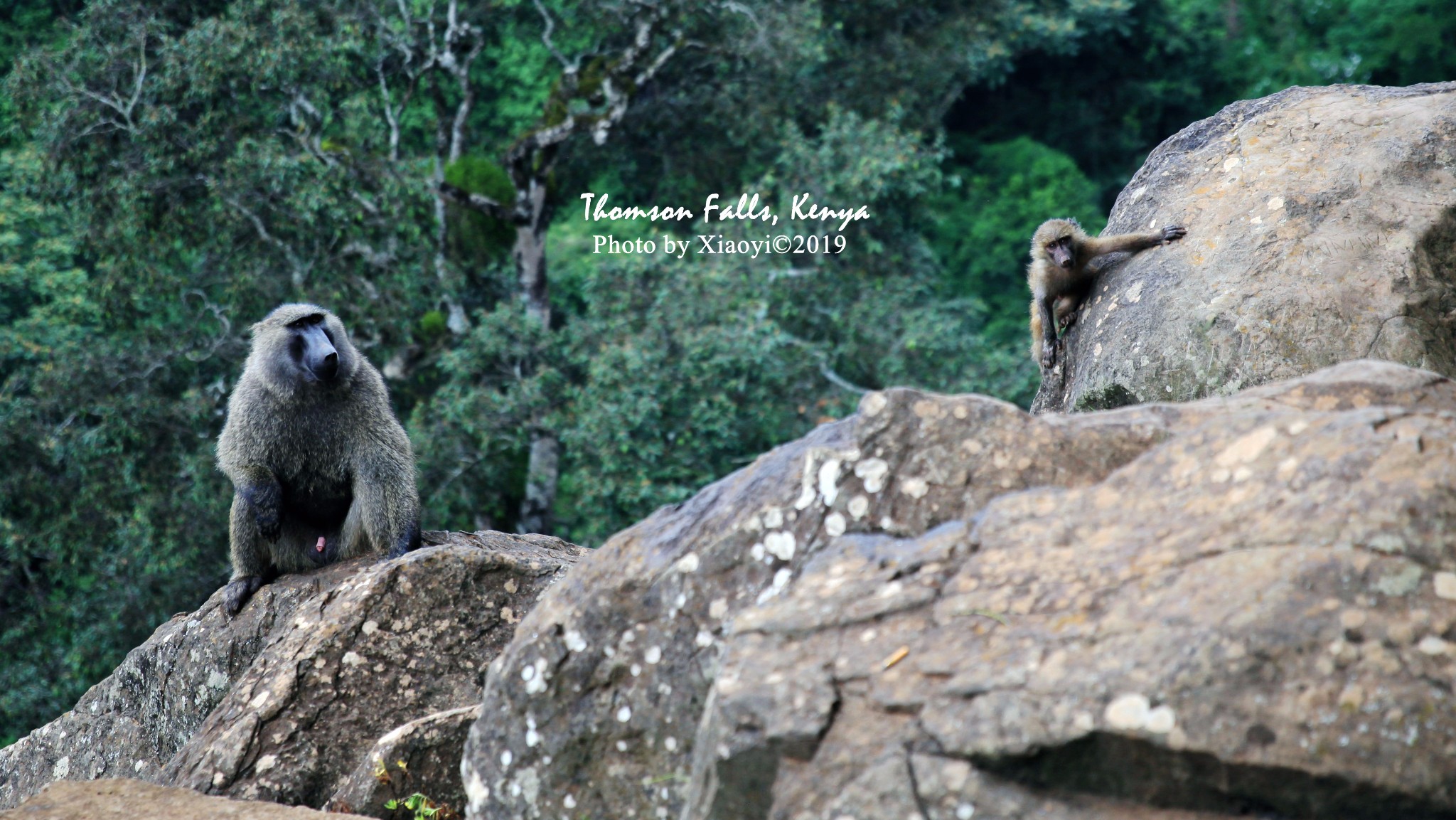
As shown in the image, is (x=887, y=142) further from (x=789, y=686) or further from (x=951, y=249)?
(x=789, y=686)

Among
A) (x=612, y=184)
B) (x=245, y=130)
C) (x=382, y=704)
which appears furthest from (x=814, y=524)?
(x=612, y=184)

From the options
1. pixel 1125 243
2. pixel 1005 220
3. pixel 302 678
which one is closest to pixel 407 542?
pixel 302 678

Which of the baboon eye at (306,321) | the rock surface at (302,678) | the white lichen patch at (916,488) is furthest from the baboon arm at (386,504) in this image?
the white lichen patch at (916,488)

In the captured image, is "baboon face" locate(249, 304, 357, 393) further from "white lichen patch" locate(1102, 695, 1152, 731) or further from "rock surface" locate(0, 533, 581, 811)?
"white lichen patch" locate(1102, 695, 1152, 731)

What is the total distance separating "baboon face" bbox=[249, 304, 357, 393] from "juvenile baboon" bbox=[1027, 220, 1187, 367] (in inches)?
117

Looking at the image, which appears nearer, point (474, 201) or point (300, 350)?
point (300, 350)

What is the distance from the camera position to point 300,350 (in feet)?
17.5

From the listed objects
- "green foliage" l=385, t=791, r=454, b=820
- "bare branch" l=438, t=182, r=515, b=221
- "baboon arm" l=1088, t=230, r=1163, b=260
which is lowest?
"green foliage" l=385, t=791, r=454, b=820

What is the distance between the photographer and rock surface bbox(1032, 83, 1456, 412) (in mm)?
4336

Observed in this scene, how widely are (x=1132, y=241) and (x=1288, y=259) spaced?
664 millimetres

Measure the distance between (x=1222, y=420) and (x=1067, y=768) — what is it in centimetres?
93

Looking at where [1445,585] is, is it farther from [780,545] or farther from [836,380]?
[836,380]

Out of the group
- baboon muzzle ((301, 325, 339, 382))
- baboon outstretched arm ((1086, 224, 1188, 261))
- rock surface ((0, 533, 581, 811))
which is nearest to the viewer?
rock surface ((0, 533, 581, 811))

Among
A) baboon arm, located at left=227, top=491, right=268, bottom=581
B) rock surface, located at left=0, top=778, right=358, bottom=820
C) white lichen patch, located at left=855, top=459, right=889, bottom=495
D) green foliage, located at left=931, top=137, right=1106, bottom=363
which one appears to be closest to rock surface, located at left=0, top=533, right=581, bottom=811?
baboon arm, located at left=227, top=491, right=268, bottom=581
